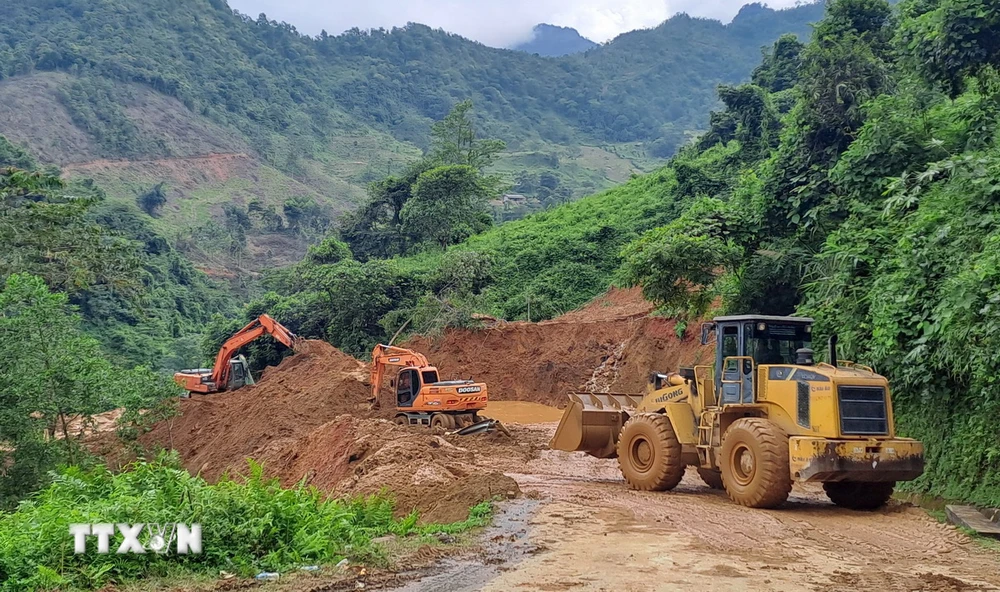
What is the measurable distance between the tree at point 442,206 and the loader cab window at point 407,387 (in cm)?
2756

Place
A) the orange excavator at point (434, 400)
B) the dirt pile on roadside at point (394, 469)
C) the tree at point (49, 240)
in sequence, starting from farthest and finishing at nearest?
the tree at point (49, 240) < the orange excavator at point (434, 400) < the dirt pile on roadside at point (394, 469)

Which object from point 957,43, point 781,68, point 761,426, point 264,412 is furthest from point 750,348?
point 781,68

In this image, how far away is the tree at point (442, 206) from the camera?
4947 centimetres

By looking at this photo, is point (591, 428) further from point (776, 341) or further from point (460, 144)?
point (460, 144)

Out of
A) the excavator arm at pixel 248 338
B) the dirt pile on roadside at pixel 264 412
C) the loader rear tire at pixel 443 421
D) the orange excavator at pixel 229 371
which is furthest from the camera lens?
the orange excavator at pixel 229 371

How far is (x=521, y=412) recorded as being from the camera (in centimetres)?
3022

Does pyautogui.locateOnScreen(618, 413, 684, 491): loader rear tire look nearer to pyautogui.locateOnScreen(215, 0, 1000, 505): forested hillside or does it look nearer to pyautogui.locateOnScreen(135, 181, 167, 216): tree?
pyautogui.locateOnScreen(215, 0, 1000, 505): forested hillside

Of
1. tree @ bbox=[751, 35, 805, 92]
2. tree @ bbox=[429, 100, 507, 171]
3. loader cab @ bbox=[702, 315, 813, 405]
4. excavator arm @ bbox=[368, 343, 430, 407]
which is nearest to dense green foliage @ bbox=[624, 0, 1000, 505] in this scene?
loader cab @ bbox=[702, 315, 813, 405]

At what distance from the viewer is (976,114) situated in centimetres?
1789

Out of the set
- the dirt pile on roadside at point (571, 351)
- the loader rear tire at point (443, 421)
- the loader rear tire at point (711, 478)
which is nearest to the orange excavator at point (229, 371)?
the dirt pile on roadside at point (571, 351)

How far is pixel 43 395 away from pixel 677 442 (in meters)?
14.8

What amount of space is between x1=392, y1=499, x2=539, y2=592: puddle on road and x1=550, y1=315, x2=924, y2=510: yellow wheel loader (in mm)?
3228

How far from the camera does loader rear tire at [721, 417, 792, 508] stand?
11.3 meters

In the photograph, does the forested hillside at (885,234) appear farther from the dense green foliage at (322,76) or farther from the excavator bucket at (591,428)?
the dense green foliage at (322,76)
